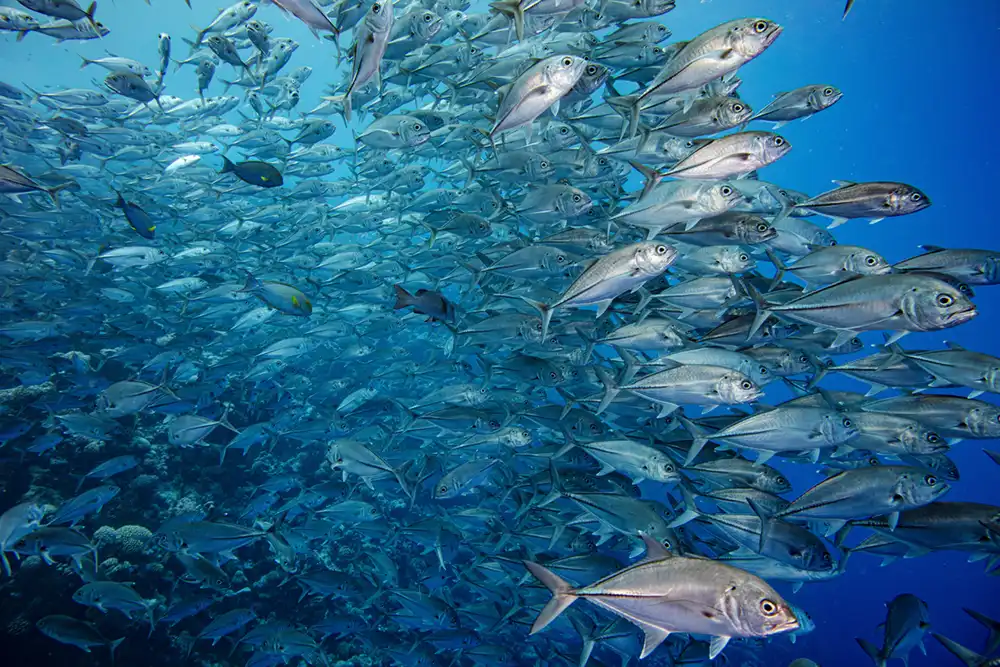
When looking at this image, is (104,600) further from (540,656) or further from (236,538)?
(540,656)

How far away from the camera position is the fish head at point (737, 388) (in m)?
3.53

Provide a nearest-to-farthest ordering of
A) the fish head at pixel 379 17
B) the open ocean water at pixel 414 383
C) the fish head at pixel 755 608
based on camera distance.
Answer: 1. the fish head at pixel 755 608
2. the fish head at pixel 379 17
3. the open ocean water at pixel 414 383

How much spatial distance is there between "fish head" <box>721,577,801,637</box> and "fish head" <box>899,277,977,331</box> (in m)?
2.13

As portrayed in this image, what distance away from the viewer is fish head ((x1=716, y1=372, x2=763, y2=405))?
353 centimetres

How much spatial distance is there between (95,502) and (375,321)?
451 cm

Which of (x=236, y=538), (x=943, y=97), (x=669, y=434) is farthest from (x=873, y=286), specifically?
(x=943, y=97)

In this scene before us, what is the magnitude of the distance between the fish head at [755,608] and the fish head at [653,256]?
6.28ft

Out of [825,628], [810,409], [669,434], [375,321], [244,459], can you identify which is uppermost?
[810,409]

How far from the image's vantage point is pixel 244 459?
9.24m

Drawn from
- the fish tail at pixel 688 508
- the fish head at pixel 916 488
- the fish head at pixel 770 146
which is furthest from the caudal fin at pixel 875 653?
the fish head at pixel 770 146

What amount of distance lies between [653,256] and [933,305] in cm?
174

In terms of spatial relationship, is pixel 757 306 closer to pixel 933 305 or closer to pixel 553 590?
pixel 933 305

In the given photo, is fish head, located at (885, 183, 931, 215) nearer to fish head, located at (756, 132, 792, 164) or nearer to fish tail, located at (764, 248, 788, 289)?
fish tail, located at (764, 248, 788, 289)

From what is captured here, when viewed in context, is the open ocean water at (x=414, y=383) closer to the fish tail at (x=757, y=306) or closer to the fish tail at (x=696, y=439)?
the fish tail at (x=757, y=306)
